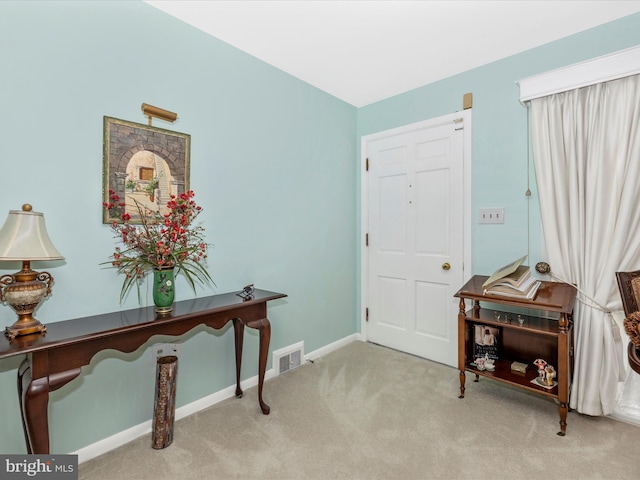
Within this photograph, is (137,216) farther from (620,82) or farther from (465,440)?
(620,82)

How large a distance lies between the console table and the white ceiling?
1.78m

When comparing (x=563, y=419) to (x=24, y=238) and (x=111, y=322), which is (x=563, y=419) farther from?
(x=24, y=238)

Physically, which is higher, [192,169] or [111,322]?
[192,169]

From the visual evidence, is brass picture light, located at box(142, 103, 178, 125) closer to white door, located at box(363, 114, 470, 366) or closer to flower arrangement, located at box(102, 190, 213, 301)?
flower arrangement, located at box(102, 190, 213, 301)

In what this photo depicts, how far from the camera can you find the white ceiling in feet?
6.42

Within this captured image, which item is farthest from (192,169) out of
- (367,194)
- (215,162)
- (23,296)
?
(367,194)

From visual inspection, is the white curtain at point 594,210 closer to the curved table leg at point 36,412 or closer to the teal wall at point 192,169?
the teal wall at point 192,169

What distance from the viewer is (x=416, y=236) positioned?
3.03 meters

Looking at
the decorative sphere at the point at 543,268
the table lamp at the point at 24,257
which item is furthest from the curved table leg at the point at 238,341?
the decorative sphere at the point at 543,268

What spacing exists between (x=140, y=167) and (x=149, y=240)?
0.47m

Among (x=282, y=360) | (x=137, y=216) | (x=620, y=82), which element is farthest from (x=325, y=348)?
(x=620, y=82)

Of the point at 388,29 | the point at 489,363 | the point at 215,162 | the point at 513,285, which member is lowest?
the point at 489,363

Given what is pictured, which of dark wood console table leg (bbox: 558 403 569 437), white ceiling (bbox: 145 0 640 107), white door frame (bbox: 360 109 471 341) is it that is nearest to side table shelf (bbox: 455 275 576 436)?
dark wood console table leg (bbox: 558 403 569 437)

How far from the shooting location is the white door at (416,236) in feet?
9.17
